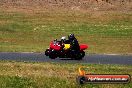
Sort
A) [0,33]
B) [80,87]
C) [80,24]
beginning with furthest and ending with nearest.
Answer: [80,24] → [0,33] → [80,87]

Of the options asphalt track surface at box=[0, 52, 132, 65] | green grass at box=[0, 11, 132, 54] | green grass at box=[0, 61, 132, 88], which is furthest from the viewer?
green grass at box=[0, 11, 132, 54]

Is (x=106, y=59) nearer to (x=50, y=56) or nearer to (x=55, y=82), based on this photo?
(x=50, y=56)

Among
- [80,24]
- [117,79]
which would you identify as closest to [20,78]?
[117,79]

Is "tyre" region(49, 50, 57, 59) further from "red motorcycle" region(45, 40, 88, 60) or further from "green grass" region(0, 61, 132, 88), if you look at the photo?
"green grass" region(0, 61, 132, 88)

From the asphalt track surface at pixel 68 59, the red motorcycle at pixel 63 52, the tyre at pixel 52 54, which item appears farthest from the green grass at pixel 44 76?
the tyre at pixel 52 54

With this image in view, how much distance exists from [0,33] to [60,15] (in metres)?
15.4

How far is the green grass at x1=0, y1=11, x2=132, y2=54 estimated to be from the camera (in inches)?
1651

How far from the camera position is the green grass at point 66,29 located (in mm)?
41938

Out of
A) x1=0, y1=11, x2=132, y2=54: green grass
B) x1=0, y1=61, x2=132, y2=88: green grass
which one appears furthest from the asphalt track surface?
x1=0, y1=11, x2=132, y2=54: green grass

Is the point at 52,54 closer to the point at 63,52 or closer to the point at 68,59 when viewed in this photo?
the point at 63,52

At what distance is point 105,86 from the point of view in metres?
15.5

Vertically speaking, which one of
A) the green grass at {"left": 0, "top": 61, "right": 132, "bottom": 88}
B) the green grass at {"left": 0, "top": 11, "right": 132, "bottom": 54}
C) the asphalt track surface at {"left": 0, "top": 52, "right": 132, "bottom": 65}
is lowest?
the green grass at {"left": 0, "top": 11, "right": 132, "bottom": 54}

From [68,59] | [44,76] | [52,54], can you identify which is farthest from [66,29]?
[44,76]

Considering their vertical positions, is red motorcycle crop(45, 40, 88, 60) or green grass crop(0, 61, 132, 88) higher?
green grass crop(0, 61, 132, 88)
